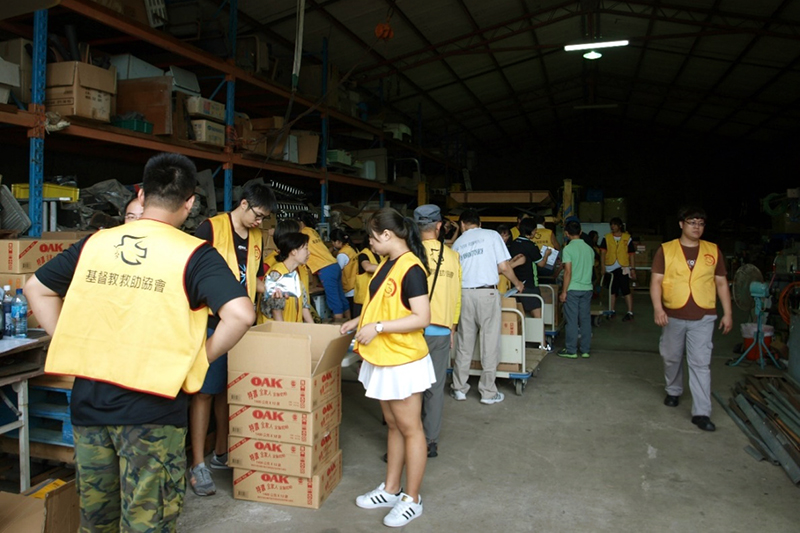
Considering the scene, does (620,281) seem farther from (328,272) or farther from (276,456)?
(276,456)

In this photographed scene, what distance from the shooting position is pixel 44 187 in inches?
187

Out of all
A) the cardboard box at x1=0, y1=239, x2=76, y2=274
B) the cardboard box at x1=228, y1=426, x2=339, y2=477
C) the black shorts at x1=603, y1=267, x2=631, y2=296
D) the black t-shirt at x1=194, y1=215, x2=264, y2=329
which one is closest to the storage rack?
the cardboard box at x1=0, y1=239, x2=76, y2=274

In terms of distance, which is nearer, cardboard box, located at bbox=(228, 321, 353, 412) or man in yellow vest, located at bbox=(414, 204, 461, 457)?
cardboard box, located at bbox=(228, 321, 353, 412)

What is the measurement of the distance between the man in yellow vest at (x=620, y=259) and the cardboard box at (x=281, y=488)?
7426mm

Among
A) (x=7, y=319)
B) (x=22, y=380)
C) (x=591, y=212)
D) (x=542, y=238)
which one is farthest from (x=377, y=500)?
(x=591, y=212)

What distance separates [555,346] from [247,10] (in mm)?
5816

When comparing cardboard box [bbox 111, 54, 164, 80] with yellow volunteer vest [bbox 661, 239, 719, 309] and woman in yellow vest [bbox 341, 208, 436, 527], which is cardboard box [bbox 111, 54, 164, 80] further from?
yellow volunteer vest [bbox 661, 239, 719, 309]

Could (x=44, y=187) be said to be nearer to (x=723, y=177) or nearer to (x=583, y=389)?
(x=583, y=389)

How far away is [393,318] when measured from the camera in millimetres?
2902

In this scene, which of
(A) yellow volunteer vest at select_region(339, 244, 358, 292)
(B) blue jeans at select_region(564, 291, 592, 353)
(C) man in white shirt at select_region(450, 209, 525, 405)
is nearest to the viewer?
(C) man in white shirt at select_region(450, 209, 525, 405)

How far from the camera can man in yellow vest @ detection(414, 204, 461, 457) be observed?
379 cm

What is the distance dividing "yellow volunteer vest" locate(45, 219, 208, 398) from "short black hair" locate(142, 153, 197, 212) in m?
0.10

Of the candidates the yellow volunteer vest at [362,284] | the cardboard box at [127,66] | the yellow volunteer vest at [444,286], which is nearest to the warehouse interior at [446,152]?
the cardboard box at [127,66]

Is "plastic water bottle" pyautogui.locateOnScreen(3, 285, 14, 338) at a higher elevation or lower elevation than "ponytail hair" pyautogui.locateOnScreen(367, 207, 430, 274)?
lower
